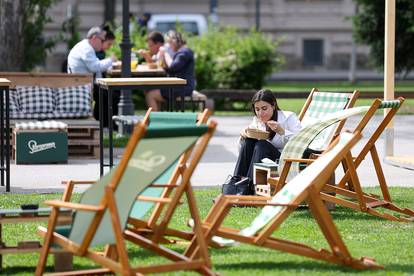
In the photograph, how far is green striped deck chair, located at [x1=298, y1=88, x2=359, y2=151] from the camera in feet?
35.3

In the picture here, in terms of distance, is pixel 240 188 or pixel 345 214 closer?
pixel 345 214

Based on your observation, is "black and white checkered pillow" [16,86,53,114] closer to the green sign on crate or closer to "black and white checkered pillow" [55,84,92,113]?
"black and white checkered pillow" [55,84,92,113]

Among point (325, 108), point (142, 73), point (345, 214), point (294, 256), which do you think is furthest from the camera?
point (142, 73)

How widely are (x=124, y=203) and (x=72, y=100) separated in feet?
30.0

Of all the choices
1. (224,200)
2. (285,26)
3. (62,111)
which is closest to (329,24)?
(285,26)

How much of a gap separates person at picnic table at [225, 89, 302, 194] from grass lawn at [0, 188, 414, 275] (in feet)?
1.33

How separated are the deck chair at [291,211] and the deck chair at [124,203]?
0.92 ft

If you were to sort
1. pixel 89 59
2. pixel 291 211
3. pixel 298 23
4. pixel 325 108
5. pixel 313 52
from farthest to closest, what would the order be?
pixel 313 52 < pixel 298 23 < pixel 89 59 < pixel 325 108 < pixel 291 211

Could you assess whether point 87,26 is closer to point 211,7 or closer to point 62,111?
point 211,7

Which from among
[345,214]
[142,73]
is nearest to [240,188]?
[345,214]

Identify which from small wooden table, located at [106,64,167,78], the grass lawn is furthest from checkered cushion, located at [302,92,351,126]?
small wooden table, located at [106,64,167,78]

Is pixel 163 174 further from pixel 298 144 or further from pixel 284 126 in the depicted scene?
pixel 284 126

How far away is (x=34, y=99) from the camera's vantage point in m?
15.7

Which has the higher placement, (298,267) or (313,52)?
(313,52)
